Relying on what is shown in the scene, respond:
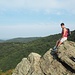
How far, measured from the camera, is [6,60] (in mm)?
107438

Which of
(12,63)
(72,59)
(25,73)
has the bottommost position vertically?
(12,63)

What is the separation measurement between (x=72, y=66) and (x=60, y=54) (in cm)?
189

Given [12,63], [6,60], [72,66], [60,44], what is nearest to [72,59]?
[72,66]

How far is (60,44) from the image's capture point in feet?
79.2

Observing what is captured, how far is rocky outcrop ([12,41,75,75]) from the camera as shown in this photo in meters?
22.1

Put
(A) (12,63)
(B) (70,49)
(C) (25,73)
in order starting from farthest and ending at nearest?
(A) (12,63) → (C) (25,73) → (B) (70,49)

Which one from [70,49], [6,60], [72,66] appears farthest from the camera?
[6,60]

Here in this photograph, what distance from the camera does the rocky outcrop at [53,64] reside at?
869 inches

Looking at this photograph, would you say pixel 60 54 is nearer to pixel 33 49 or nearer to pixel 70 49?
pixel 70 49

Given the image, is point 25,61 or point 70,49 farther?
point 25,61

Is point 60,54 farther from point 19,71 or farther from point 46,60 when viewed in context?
point 19,71

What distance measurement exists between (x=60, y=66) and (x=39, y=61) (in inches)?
119

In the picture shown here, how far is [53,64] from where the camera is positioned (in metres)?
23.0

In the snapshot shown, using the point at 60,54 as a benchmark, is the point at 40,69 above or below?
below
